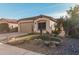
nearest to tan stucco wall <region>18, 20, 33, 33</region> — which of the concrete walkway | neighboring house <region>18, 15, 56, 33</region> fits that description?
neighboring house <region>18, 15, 56, 33</region>

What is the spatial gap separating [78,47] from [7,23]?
1.00 metres

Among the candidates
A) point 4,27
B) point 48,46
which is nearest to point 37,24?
point 48,46

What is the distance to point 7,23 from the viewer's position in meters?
3.44

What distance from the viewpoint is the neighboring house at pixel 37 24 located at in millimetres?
3406

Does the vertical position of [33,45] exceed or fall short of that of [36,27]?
it falls short

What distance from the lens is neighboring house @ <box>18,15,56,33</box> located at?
11.2 feet

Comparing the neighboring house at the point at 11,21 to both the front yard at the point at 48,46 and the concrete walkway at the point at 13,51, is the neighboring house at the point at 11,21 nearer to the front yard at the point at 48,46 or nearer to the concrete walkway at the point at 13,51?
the front yard at the point at 48,46

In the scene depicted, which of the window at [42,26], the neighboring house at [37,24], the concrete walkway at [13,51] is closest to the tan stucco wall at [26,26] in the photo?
the neighboring house at [37,24]

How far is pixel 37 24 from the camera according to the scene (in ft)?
11.3

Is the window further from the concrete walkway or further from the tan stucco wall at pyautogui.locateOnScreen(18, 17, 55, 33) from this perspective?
the concrete walkway

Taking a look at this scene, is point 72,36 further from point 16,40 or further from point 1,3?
point 1,3

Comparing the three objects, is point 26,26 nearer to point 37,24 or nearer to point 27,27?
point 27,27
